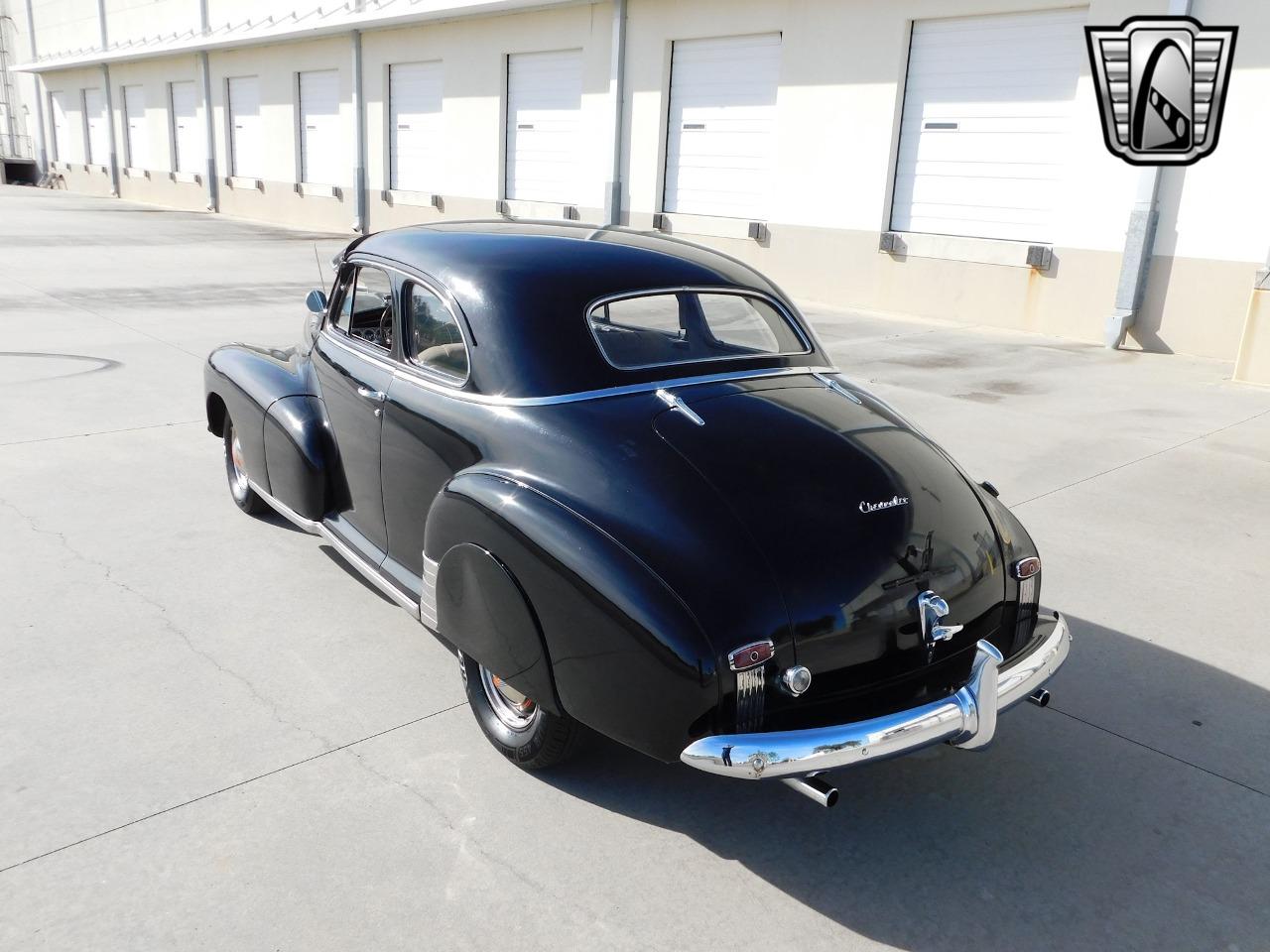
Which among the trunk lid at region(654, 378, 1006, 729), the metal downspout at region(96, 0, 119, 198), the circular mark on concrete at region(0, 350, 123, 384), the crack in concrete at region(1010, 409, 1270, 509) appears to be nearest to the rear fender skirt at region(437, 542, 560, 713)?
the trunk lid at region(654, 378, 1006, 729)

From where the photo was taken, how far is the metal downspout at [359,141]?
75.4ft

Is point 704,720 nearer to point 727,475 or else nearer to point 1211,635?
point 727,475

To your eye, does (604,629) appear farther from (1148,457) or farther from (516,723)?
(1148,457)

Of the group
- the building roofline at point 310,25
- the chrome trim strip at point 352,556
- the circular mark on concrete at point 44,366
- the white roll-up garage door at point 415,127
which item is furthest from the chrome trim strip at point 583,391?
the white roll-up garage door at point 415,127

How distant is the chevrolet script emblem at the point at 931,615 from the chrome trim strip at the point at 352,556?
65.2 inches

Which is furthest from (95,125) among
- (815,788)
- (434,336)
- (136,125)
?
(815,788)

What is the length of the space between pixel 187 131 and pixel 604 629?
109ft

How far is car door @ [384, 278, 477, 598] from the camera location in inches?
137

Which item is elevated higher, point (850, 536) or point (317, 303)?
point (317, 303)

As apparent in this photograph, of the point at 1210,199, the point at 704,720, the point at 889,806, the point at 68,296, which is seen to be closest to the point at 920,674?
the point at 889,806

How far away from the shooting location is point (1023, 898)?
2770mm

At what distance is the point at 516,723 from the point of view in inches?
129

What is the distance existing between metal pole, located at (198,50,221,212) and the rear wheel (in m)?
27.2

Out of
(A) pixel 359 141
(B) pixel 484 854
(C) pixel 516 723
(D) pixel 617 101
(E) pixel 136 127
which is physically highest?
(D) pixel 617 101
